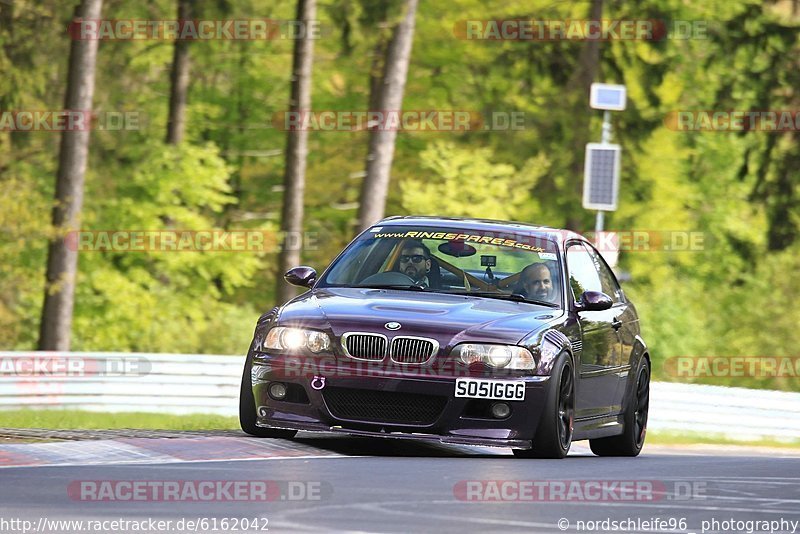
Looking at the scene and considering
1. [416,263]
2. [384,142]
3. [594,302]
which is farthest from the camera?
[384,142]

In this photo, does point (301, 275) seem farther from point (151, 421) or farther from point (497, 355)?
point (151, 421)

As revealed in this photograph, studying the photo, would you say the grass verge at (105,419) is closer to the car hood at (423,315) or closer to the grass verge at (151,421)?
the grass verge at (151,421)

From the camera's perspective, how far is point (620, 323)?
13828 mm

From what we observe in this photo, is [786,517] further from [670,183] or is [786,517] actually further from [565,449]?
[670,183]

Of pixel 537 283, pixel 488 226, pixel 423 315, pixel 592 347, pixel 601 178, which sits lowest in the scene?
pixel 592 347

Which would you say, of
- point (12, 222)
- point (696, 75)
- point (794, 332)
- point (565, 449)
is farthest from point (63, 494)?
point (696, 75)

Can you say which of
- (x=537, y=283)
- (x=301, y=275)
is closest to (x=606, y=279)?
(x=537, y=283)

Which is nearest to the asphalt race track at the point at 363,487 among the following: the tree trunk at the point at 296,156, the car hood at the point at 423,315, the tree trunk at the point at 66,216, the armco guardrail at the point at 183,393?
the car hood at the point at 423,315

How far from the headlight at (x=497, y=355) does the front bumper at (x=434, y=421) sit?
0.33 ft

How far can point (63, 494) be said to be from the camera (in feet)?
29.6

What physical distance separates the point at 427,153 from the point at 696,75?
11.1m

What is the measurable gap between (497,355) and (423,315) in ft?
1.83

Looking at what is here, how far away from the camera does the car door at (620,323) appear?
13703mm

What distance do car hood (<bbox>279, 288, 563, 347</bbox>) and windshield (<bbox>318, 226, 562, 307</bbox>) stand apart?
23 cm
